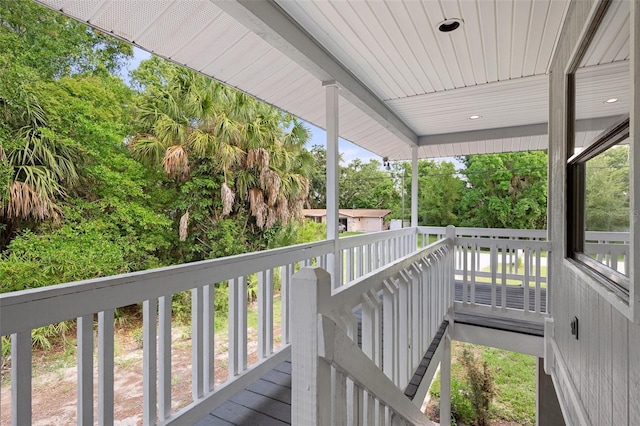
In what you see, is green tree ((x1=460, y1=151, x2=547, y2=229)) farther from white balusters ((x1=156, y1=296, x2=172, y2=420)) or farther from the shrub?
white balusters ((x1=156, y1=296, x2=172, y2=420))

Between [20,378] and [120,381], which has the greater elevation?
[20,378]

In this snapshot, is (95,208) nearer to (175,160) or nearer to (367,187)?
(175,160)

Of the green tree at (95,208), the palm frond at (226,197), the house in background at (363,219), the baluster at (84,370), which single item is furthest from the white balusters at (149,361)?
the house in background at (363,219)

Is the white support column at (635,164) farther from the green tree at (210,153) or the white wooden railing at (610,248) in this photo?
the green tree at (210,153)

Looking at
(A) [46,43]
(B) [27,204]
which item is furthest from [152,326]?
(A) [46,43]

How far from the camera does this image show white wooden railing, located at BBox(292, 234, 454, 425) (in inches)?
39.6

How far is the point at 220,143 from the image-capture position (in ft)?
26.1

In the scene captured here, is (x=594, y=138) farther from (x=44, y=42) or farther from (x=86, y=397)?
(x=44, y=42)

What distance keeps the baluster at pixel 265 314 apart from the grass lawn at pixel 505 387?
743cm

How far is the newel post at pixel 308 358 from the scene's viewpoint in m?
1.00

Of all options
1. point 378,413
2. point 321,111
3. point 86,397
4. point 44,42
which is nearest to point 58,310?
point 86,397

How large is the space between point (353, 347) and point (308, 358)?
22cm

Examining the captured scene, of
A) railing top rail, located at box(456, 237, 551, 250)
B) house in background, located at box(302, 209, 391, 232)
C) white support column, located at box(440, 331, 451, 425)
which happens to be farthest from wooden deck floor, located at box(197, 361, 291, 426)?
house in background, located at box(302, 209, 391, 232)

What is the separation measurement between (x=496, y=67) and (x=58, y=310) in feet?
12.8
